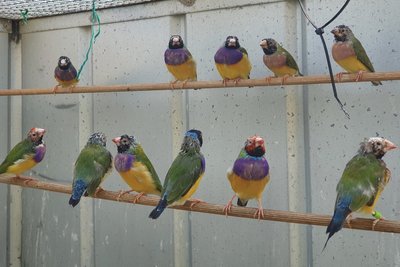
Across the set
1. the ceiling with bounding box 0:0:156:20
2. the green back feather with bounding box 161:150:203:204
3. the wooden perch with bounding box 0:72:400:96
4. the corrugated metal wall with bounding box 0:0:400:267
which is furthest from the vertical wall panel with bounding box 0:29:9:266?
the green back feather with bounding box 161:150:203:204

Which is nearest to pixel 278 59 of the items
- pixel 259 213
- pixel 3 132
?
pixel 259 213

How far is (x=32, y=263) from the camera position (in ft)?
13.3

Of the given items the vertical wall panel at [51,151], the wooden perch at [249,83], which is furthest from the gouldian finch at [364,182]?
the vertical wall panel at [51,151]

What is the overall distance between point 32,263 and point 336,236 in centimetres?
214

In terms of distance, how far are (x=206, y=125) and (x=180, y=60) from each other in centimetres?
38

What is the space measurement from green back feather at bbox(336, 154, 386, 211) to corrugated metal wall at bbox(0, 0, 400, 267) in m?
0.39

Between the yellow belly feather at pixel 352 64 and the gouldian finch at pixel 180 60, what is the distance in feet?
2.48

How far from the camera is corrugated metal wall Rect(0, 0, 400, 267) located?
274 cm

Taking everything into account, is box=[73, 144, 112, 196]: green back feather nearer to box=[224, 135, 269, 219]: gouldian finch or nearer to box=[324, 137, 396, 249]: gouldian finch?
box=[224, 135, 269, 219]: gouldian finch

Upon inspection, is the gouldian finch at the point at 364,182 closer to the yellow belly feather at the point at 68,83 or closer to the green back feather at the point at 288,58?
the green back feather at the point at 288,58

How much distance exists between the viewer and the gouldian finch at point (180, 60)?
119 inches

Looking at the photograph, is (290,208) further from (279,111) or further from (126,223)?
(126,223)

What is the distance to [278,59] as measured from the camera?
9.01 feet

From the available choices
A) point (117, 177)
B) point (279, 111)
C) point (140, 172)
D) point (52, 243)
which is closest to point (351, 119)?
point (279, 111)
